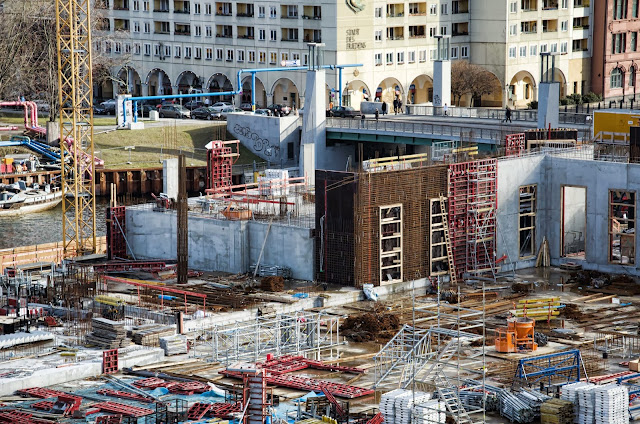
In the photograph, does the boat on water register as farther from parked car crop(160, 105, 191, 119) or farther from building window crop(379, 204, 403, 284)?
building window crop(379, 204, 403, 284)

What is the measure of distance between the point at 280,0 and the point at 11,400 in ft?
277

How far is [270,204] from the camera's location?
68.2m

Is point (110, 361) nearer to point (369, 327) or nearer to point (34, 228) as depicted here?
point (369, 327)

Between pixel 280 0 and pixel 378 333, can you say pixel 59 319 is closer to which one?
pixel 378 333

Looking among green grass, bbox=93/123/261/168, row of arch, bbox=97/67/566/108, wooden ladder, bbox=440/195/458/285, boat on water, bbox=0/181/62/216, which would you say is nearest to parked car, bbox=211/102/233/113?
row of arch, bbox=97/67/566/108

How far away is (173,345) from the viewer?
2039 inches

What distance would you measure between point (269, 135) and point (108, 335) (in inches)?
2111

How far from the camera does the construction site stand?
44.4m

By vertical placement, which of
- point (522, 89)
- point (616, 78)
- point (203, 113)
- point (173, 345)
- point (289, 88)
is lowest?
point (173, 345)

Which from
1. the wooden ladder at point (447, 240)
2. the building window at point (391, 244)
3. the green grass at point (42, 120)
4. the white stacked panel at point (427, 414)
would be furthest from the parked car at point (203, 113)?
the white stacked panel at point (427, 414)

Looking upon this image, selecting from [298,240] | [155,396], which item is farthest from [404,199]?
[155,396]

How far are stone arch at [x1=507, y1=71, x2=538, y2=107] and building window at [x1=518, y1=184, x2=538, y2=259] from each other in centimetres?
6494

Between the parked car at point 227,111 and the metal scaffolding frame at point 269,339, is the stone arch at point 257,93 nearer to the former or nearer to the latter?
the parked car at point 227,111

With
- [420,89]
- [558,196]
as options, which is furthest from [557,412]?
[420,89]
